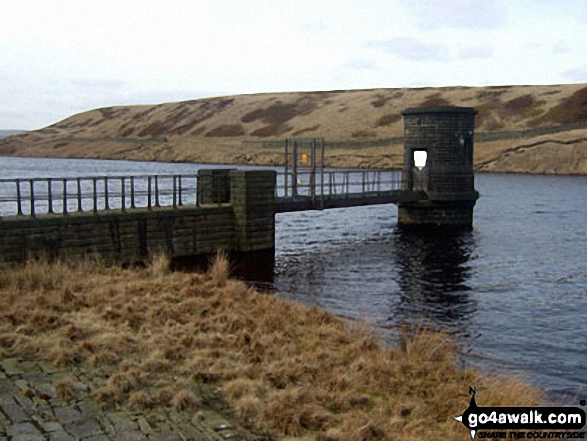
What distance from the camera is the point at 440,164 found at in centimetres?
3822

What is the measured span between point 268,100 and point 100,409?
471 feet

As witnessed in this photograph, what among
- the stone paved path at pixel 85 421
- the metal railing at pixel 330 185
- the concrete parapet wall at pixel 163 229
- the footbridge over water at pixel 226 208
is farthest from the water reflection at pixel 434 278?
the stone paved path at pixel 85 421

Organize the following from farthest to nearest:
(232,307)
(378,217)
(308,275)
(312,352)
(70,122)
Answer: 1. (70,122)
2. (378,217)
3. (308,275)
4. (232,307)
5. (312,352)

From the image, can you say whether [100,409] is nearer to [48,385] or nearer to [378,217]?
[48,385]

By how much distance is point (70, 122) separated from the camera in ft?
577

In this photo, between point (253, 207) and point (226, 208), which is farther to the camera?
point (253, 207)

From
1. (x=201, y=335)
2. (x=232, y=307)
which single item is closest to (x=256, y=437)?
(x=201, y=335)

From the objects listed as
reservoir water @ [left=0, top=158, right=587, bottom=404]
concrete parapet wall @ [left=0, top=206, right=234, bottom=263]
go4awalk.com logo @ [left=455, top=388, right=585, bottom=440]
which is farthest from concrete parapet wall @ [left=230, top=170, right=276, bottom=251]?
go4awalk.com logo @ [left=455, top=388, right=585, bottom=440]

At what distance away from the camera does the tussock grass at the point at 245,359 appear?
31.2 ft

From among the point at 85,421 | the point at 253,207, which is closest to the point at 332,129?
the point at 253,207

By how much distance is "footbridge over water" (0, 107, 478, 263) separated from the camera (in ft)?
73.4

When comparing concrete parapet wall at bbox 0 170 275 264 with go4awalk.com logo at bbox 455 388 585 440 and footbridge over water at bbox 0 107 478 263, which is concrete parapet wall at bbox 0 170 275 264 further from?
go4awalk.com logo at bbox 455 388 585 440

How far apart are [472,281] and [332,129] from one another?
93.7m

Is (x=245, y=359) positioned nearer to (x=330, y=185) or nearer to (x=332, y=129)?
(x=330, y=185)
